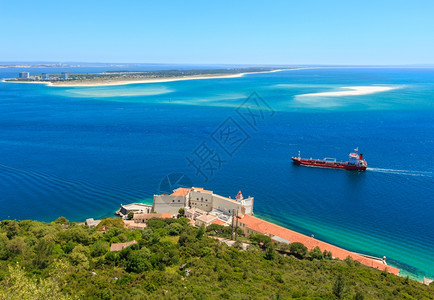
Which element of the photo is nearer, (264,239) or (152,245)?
(152,245)

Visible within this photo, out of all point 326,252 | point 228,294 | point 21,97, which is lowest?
point 326,252

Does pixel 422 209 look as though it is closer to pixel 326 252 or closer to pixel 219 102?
pixel 326 252

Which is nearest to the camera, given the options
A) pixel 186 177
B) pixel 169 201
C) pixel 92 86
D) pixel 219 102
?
pixel 169 201

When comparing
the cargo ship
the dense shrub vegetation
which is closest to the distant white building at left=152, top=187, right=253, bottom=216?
the dense shrub vegetation

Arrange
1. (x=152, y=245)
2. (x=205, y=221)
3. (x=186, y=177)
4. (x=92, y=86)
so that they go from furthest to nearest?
(x=92, y=86) → (x=186, y=177) → (x=205, y=221) → (x=152, y=245)

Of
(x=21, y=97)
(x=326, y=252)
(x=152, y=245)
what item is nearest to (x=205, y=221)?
(x=152, y=245)

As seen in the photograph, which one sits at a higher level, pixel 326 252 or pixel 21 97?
pixel 21 97
